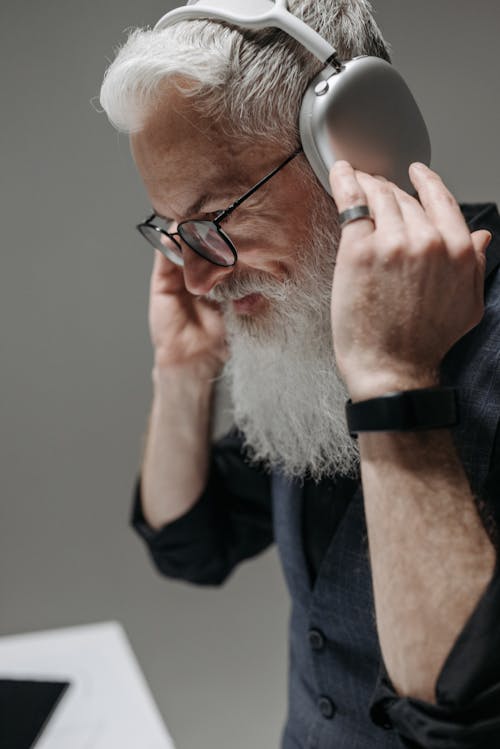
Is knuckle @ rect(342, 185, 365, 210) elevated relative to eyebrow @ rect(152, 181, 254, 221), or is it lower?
lower

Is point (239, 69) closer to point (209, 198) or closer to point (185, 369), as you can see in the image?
point (209, 198)

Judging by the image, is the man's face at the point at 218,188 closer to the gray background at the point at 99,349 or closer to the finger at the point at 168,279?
the finger at the point at 168,279

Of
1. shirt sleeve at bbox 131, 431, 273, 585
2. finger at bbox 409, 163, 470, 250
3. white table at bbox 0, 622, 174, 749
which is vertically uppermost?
finger at bbox 409, 163, 470, 250

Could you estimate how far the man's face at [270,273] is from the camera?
0.94 m

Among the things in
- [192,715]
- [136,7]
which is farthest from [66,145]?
[192,715]

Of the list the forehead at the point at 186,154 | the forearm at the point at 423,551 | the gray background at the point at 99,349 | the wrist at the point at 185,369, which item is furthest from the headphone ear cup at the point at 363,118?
the gray background at the point at 99,349

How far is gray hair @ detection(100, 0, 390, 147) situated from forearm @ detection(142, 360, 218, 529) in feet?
1.73

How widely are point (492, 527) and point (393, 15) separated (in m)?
1.11

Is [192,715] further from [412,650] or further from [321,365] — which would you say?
[412,650]

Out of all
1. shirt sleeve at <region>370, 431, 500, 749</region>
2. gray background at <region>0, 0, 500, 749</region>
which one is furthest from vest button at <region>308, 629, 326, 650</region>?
gray background at <region>0, 0, 500, 749</region>

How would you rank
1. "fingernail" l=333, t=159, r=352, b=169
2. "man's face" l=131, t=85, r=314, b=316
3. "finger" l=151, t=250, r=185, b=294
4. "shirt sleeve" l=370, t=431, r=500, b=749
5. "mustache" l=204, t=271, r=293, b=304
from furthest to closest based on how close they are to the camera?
1. "finger" l=151, t=250, r=185, b=294
2. "mustache" l=204, t=271, r=293, b=304
3. "man's face" l=131, t=85, r=314, b=316
4. "fingernail" l=333, t=159, r=352, b=169
5. "shirt sleeve" l=370, t=431, r=500, b=749

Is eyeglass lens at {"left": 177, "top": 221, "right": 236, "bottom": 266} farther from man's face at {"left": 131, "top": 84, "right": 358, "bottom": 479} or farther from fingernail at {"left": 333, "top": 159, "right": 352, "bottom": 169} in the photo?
fingernail at {"left": 333, "top": 159, "right": 352, "bottom": 169}

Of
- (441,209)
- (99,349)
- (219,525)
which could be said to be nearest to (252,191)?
(441,209)

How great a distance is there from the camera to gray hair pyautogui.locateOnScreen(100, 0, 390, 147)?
896 millimetres
